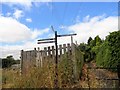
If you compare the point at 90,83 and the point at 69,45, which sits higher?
the point at 69,45

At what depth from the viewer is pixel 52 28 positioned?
22.7ft

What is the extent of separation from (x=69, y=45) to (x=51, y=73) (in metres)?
2.74

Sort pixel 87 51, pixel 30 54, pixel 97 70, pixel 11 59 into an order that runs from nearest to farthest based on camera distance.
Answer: pixel 97 70 → pixel 30 54 → pixel 11 59 → pixel 87 51

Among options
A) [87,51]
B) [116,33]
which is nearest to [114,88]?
[116,33]

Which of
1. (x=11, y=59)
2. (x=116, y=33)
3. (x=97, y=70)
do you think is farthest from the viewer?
(x=11, y=59)

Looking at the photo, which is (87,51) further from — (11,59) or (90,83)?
(90,83)

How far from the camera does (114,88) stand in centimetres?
617

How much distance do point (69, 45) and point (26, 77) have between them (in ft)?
9.42

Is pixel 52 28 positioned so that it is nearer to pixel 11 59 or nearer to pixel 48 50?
pixel 48 50

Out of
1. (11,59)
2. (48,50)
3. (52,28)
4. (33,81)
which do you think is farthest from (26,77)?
(11,59)

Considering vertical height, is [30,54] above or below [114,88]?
above

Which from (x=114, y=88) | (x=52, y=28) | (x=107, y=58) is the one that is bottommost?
(x=114, y=88)

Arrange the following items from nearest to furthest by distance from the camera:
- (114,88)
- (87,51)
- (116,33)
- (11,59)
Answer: (114,88) < (116,33) < (11,59) < (87,51)

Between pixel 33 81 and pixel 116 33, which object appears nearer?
pixel 33 81
